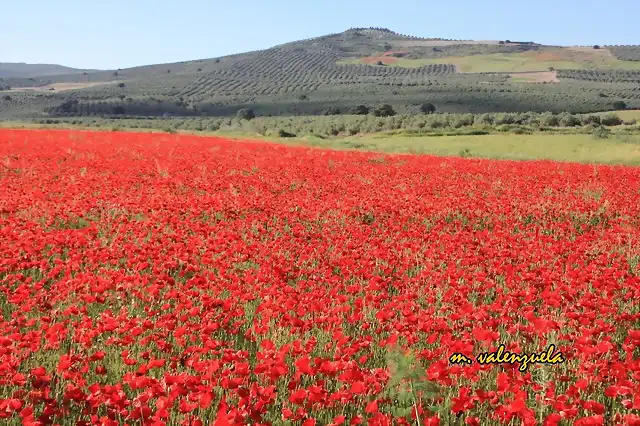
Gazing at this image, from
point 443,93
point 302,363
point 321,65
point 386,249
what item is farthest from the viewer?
point 321,65

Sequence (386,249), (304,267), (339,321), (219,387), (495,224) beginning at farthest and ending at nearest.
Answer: (495,224)
(386,249)
(304,267)
(339,321)
(219,387)

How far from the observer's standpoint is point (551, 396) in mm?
3861

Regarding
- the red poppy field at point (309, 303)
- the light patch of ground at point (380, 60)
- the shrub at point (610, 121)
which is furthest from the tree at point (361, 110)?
the light patch of ground at point (380, 60)

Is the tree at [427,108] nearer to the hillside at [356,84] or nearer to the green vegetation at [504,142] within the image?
the hillside at [356,84]

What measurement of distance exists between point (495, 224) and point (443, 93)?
9381 centimetres

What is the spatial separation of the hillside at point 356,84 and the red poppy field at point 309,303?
2810 inches

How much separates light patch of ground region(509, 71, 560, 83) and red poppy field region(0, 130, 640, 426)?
375 feet

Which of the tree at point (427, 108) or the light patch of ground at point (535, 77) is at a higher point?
the light patch of ground at point (535, 77)

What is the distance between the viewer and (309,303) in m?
5.91

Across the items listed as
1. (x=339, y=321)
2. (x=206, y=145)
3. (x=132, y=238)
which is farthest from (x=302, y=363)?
(x=206, y=145)

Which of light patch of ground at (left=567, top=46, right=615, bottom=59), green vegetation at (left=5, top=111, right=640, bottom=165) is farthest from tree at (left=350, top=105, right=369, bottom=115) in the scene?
light patch of ground at (left=567, top=46, right=615, bottom=59)

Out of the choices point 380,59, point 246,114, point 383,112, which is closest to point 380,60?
point 380,59

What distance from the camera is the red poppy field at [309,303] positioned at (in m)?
3.86

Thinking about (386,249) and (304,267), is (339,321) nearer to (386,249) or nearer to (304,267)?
(304,267)
